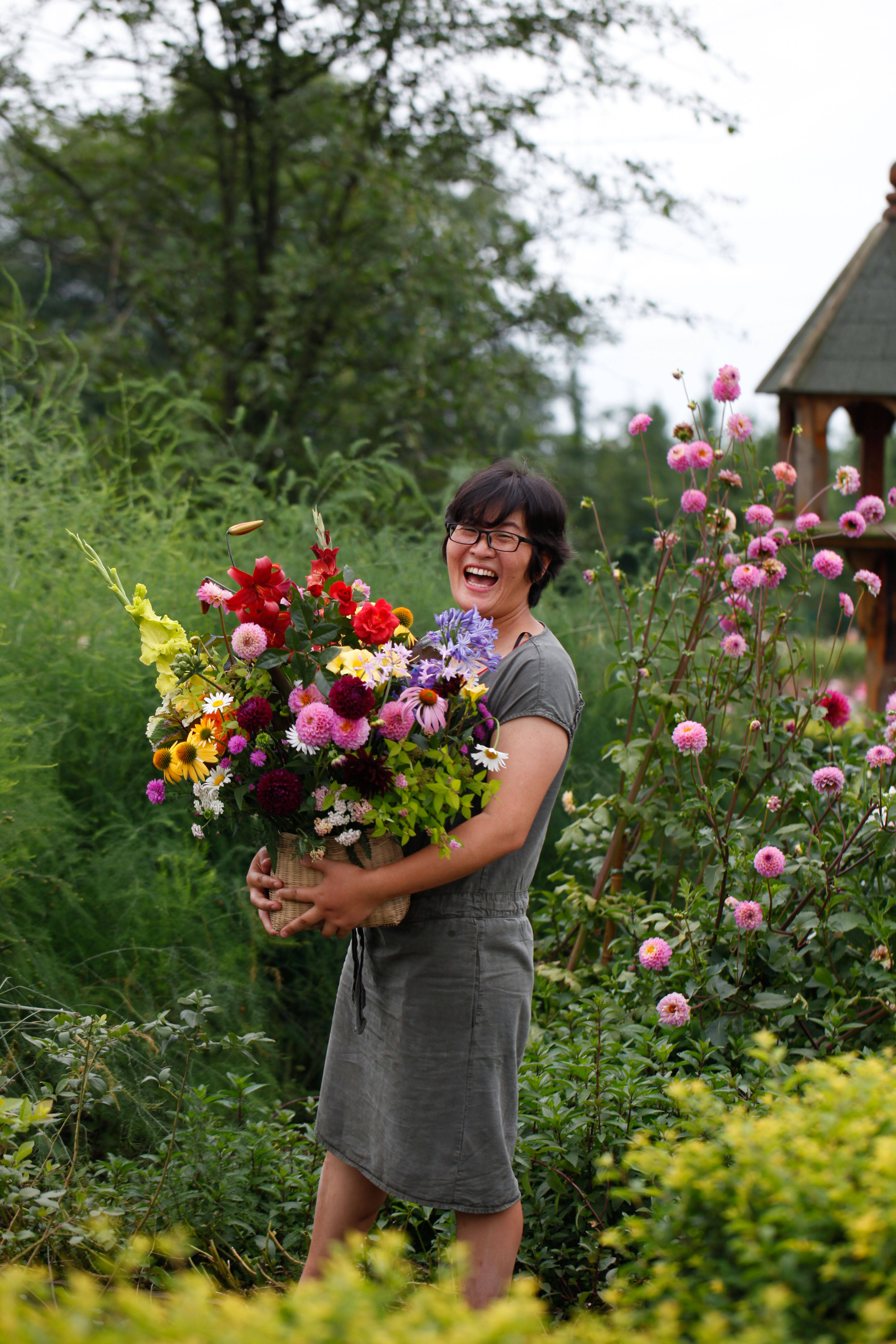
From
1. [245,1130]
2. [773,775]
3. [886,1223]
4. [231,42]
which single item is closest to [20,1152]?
[245,1130]

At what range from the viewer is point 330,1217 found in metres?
2.01

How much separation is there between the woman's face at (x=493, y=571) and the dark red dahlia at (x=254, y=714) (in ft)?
1.44

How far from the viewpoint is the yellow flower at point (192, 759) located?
1.80m

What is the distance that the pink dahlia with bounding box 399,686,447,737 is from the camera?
1.67 m

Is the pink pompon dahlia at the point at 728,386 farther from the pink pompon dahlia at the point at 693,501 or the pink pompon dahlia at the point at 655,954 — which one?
the pink pompon dahlia at the point at 655,954

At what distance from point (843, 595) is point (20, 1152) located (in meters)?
2.34

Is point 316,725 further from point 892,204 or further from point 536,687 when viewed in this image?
point 892,204

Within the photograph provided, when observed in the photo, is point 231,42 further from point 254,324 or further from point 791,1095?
point 791,1095

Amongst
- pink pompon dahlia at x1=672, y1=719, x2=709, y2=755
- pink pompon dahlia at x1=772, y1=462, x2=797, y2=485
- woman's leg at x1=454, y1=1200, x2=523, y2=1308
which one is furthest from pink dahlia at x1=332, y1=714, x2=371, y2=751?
pink pompon dahlia at x1=772, y1=462, x2=797, y2=485

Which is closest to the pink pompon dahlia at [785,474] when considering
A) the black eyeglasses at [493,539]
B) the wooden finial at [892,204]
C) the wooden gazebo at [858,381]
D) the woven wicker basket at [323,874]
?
the black eyeglasses at [493,539]

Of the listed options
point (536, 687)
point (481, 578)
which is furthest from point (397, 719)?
point (481, 578)

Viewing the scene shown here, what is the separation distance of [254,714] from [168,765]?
272mm

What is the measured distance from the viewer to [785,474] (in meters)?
3.05

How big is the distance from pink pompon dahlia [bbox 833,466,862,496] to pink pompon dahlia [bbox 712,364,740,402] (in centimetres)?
36
